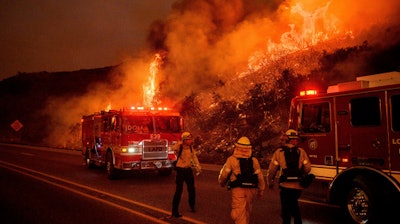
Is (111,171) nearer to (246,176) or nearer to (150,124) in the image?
(150,124)

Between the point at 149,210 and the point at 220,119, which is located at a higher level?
the point at 220,119

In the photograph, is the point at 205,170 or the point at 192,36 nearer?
the point at 205,170

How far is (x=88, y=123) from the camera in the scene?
52.9ft


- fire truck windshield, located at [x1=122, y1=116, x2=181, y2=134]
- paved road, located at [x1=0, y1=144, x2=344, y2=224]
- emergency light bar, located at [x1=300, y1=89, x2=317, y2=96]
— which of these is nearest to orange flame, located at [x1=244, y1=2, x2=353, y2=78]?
fire truck windshield, located at [x1=122, y1=116, x2=181, y2=134]

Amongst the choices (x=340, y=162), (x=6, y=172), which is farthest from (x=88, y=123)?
(x=340, y=162)

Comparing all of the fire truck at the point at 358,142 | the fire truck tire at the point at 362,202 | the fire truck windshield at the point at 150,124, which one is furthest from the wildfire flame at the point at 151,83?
the fire truck tire at the point at 362,202

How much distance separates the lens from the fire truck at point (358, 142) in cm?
562

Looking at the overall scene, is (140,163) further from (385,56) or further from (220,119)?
(385,56)

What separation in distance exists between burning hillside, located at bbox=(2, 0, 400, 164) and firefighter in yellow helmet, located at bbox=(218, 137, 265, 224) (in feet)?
43.4

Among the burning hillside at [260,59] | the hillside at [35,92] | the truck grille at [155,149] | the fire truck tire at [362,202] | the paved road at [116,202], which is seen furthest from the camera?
the hillside at [35,92]

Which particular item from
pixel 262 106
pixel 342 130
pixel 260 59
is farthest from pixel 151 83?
pixel 342 130

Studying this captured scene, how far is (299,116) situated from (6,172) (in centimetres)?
1185

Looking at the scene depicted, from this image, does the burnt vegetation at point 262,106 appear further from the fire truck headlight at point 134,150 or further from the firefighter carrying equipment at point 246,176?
the firefighter carrying equipment at point 246,176

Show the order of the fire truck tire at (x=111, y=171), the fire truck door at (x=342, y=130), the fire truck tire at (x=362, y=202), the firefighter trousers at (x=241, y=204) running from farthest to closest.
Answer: the fire truck tire at (x=111, y=171)
the fire truck door at (x=342, y=130)
the fire truck tire at (x=362, y=202)
the firefighter trousers at (x=241, y=204)
